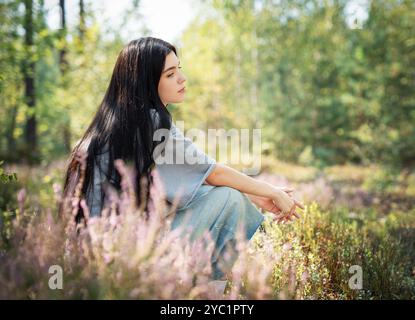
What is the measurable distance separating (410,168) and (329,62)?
424cm

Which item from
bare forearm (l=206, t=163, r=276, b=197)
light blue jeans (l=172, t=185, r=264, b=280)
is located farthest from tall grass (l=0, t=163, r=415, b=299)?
bare forearm (l=206, t=163, r=276, b=197)

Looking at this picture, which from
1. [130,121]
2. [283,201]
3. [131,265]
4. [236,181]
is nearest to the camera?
[131,265]

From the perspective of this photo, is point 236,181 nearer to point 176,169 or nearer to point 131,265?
point 176,169

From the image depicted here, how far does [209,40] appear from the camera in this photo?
16.5 metres

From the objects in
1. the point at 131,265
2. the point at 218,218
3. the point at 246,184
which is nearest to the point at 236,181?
the point at 246,184

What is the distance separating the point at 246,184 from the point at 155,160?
1.89 feet

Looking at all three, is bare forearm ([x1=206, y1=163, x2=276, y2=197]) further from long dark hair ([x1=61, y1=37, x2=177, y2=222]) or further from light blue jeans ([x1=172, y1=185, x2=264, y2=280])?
long dark hair ([x1=61, y1=37, x2=177, y2=222])

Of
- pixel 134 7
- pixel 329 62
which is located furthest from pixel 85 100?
pixel 329 62

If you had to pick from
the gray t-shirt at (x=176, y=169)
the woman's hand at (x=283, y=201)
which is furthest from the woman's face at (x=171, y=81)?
the woman's hand at (x=283, y=201)

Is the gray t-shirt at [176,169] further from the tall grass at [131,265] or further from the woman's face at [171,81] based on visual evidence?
the woman's face at [171,81]

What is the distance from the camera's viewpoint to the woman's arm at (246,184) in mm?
2670

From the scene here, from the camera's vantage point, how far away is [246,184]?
8.96ft

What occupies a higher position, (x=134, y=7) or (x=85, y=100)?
(x=134, y=7)
